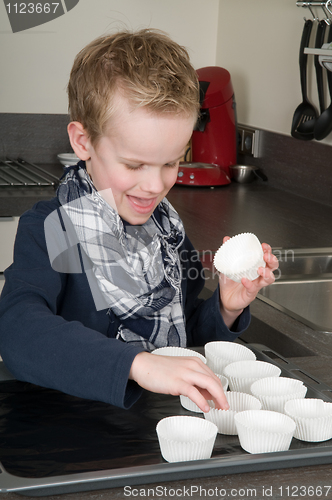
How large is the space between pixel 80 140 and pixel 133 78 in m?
0.16

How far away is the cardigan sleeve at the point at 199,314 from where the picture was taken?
1.07m

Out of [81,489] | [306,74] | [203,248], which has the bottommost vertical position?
[203,248]

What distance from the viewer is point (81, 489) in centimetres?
56

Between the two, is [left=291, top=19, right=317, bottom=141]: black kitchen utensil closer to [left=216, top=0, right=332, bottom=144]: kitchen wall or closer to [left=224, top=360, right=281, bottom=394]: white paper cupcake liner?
[left=216, top=0, right=332, bottom=144]: kitchen wall

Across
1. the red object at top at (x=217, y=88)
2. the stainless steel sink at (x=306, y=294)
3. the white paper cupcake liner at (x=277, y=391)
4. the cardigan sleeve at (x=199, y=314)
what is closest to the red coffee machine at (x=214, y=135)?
the red object at top at (x=217, y=88)

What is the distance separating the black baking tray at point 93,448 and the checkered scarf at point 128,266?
0.24 metres

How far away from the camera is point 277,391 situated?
770 mm

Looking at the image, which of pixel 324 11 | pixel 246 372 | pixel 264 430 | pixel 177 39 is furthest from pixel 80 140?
pixel 177 39

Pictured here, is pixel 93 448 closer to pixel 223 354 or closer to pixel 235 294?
pixel 223 354

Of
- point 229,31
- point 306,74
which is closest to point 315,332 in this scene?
point 306,74

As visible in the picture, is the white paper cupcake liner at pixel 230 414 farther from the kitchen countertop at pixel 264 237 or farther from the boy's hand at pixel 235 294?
the boy's hand at pixel 235 294

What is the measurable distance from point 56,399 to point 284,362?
366mm

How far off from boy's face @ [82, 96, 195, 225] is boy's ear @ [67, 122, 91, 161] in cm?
3

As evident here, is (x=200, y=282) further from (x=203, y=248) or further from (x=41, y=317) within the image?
(x=41, y=317)
